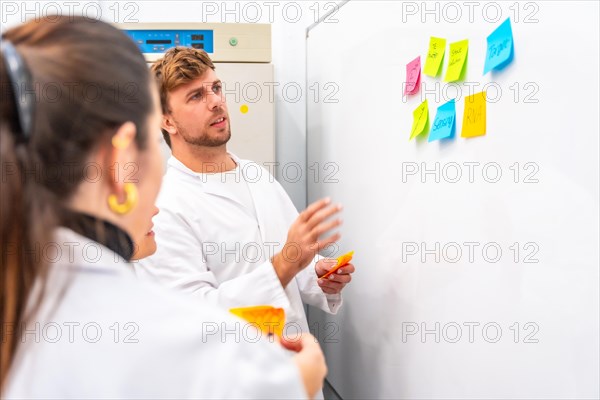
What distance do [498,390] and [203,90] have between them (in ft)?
3.61

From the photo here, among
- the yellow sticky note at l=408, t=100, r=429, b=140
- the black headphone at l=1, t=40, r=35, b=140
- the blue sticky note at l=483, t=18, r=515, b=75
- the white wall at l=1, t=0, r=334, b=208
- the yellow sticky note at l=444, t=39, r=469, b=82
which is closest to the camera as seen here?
the black headphone at l=1, t=40, r=35, b=140

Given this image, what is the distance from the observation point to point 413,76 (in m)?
1.43

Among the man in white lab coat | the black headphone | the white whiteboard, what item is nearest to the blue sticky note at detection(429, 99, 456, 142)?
the white whiteboard

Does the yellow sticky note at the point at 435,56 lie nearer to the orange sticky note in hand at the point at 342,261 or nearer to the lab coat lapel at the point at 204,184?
the orange sticky note in hand at the point at 342,261

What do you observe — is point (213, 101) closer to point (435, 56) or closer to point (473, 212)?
point (435, 56)

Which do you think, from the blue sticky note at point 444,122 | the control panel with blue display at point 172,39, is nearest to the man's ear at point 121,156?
the blue sticky note at point 444,122

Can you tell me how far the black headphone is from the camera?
1.60 ft

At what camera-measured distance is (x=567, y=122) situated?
2.99 feet

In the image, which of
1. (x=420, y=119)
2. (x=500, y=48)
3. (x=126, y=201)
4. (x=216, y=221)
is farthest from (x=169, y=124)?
(x=126, y=201)

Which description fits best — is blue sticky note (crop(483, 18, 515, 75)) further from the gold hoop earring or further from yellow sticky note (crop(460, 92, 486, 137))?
the gold hoop earring

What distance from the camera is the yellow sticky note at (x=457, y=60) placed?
1.20 metres

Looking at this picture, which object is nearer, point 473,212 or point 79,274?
point 79,274

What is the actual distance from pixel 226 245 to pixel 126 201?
1.10m

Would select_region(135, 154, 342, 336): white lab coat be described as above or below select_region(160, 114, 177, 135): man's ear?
below
